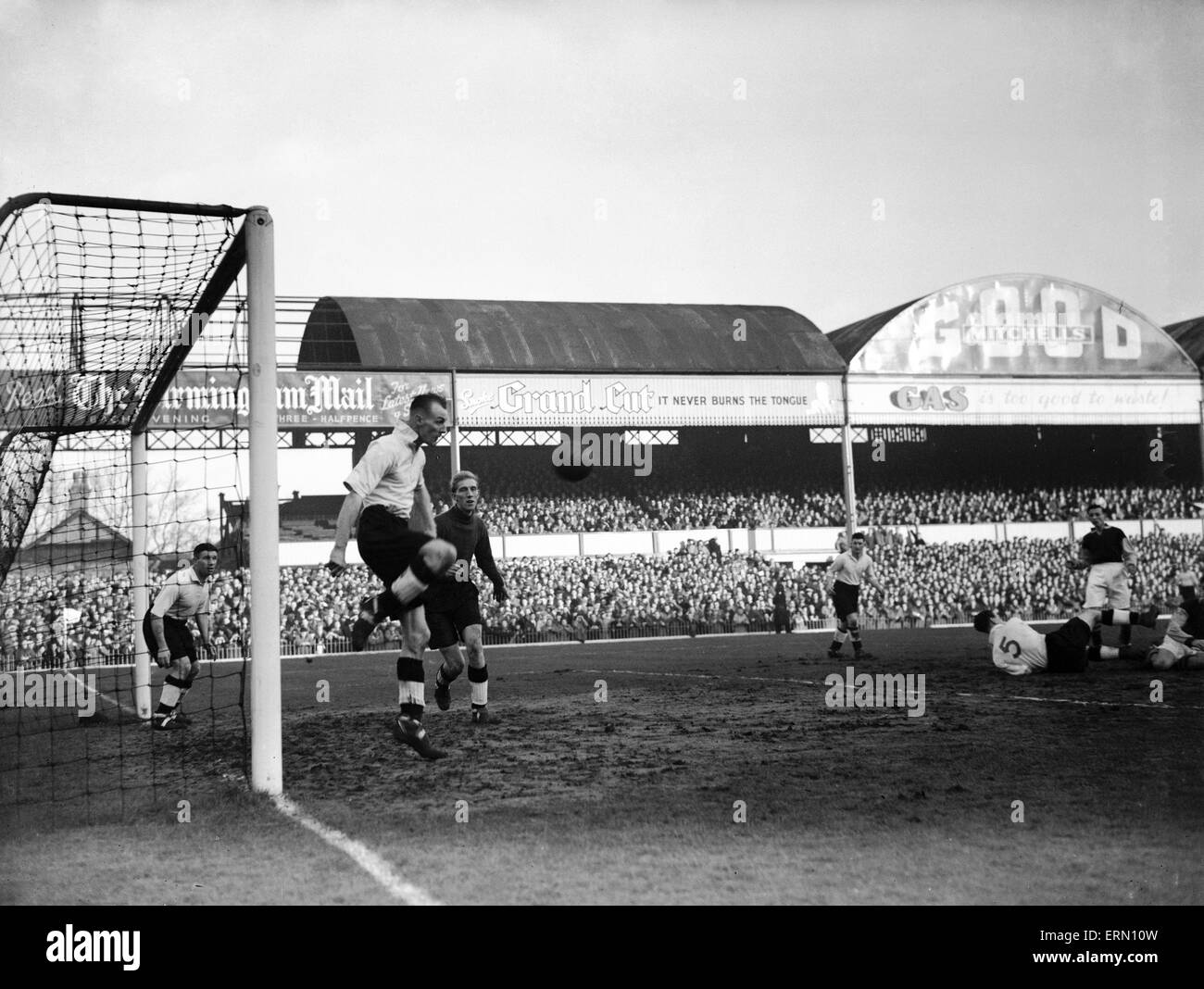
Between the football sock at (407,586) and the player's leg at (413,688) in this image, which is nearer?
the football sock at (407,586)

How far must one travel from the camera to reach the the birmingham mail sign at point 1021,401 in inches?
1415

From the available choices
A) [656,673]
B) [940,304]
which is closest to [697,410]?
[940,304]

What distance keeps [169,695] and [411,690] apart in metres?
3.82

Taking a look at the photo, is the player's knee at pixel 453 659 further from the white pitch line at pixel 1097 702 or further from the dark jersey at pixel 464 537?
the white pitch line at pixel 1097 702

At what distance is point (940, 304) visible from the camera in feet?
120

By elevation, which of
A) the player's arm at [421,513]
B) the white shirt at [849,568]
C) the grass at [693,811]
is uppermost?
the player's arm at [421,513]

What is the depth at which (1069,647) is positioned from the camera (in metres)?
11.8

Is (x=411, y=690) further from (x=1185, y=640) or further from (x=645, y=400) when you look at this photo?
(x=645, y=400)

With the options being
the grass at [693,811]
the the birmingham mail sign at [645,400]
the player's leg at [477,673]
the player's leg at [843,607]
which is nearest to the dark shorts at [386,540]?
the grass at [693,811]

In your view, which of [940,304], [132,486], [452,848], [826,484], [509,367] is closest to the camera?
[452,848]

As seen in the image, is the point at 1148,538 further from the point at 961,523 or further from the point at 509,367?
the point at 509,367

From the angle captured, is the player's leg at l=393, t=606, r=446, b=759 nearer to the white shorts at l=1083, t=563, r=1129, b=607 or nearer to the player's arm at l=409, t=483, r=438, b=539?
the player's arm at l=409, t=483, r=438, b=539
